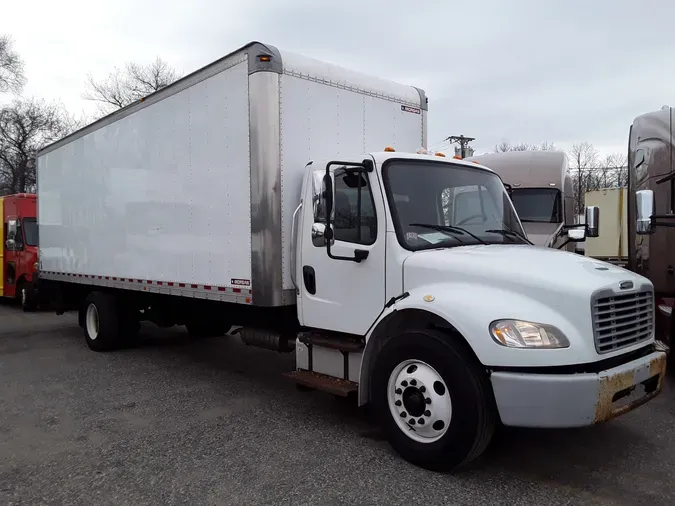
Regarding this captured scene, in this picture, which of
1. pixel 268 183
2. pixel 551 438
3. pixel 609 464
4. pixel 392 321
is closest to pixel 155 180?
pixel 268 183

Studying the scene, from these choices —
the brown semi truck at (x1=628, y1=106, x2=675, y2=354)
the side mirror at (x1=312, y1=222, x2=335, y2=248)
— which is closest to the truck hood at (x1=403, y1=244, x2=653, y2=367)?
the side mirror at (x1=312, y1=222, x2=335, y2=248)

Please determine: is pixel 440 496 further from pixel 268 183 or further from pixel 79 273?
pixel 79 273

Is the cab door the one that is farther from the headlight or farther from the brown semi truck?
the brown semi truck

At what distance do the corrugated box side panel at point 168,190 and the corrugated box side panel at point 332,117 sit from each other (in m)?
0.42

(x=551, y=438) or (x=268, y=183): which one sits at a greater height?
(x=268, y=183)

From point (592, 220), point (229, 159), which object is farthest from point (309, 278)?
point (592, 220)

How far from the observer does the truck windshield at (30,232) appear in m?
14.5

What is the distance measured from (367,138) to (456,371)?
3076 millimetres

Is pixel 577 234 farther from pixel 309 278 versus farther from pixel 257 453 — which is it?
pixel 257 453

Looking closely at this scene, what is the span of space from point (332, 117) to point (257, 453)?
329cm

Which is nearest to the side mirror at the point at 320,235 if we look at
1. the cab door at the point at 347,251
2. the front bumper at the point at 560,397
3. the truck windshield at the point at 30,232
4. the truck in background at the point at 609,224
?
the cab door at the point at 347,251

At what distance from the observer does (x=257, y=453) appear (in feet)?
14.8

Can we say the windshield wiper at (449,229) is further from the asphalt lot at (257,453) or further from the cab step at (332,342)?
the asphalt lot at (257,453)

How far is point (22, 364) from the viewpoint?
26.3 ft
